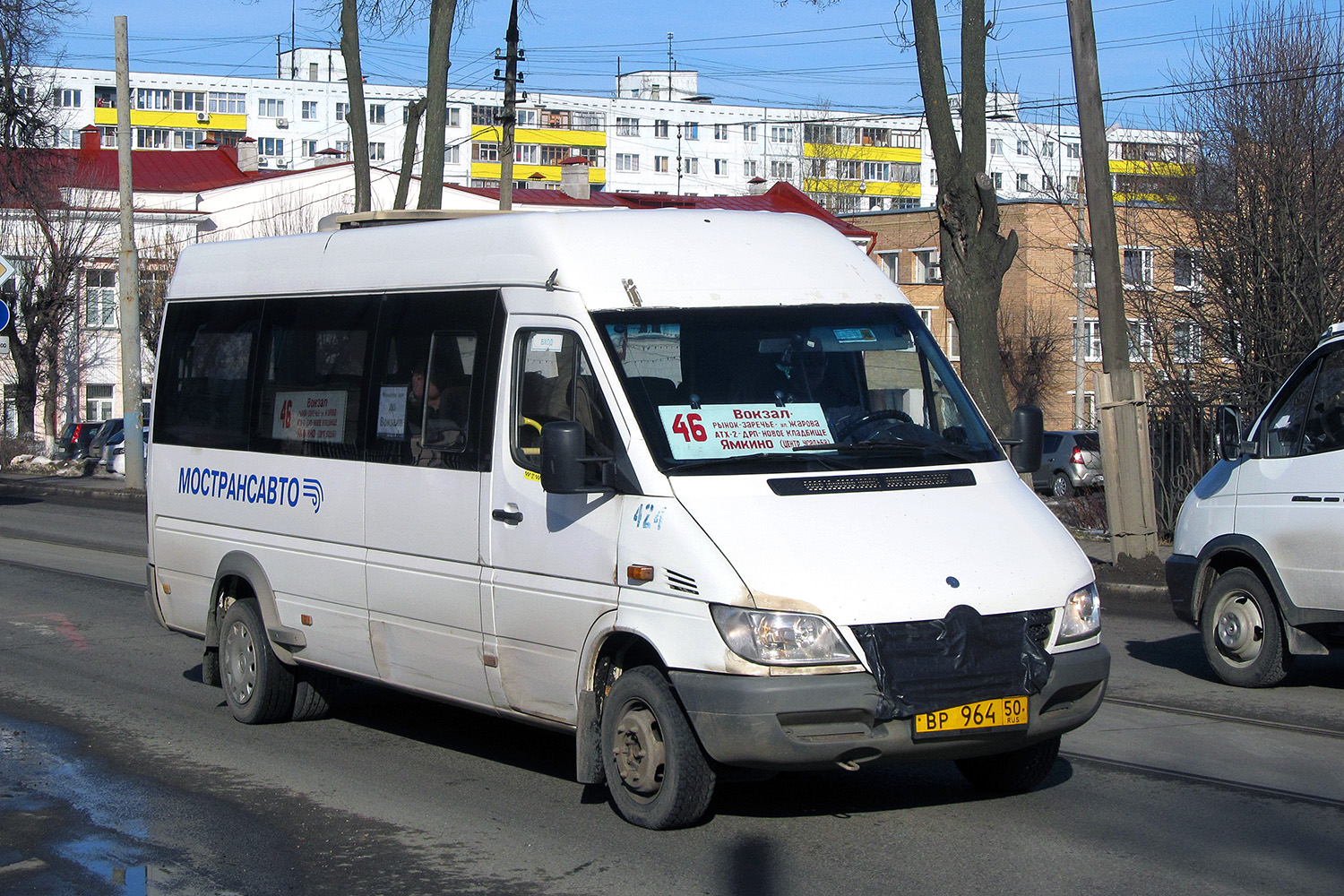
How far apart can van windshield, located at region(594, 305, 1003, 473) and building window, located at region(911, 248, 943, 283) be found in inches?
2245

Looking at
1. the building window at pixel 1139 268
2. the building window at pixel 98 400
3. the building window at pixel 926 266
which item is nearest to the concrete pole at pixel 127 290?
the building window at pixel 1139 268

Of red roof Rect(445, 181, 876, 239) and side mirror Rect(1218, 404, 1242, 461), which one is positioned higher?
red roof Rect(445, 181, 876, 239)

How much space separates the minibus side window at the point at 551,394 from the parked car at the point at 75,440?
127ft

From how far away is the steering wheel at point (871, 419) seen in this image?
251 inches

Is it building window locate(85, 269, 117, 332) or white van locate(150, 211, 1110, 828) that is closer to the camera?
white van locate(150, 211, 1110, 828)

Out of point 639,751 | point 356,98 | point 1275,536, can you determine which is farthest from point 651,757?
point 356,98

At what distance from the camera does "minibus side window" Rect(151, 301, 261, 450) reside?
8.78 metres

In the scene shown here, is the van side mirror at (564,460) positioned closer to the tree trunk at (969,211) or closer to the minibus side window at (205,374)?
the minibus side window at (205,374)

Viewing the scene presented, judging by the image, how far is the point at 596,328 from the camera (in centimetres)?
641

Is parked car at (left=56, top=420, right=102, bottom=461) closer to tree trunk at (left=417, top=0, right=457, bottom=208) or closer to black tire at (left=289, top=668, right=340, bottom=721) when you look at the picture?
tree trunk at (left=417, top=0, right=457, bottom=208)

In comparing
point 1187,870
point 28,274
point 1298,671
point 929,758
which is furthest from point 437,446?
point 28,274

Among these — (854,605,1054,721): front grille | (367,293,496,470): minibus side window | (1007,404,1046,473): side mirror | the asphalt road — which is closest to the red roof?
the asphalt road

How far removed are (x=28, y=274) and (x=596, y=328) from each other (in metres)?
46.9

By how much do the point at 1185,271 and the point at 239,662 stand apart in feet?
45.4
